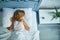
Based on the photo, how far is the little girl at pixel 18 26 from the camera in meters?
1.50

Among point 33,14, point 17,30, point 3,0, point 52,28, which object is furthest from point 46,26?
point 3,0

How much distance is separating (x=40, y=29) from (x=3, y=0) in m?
0.51

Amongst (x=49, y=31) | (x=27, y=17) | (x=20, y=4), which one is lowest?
(x=49, y=31)

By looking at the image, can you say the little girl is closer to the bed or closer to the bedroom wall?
the bed

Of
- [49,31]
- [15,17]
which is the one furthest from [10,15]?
[49,31]

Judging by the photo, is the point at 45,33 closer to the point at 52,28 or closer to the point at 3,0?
the point at 52,28

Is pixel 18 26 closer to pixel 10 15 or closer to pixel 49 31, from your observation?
pixel 10 15

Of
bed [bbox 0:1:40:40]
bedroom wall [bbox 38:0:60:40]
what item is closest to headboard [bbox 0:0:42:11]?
bed [bbox 0:1:40:40]

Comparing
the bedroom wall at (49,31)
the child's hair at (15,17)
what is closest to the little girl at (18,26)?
the child's hair at (15,17)

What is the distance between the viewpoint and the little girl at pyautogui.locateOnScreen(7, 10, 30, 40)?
1.50 m

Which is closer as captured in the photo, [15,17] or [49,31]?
[15,17]

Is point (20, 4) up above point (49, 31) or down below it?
above

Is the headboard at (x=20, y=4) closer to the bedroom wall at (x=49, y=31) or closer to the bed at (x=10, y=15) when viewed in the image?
the bed at (x=10, y=15)

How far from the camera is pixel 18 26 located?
1534 mm
